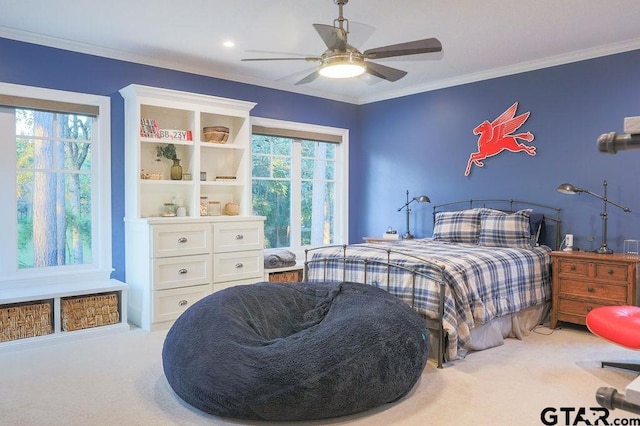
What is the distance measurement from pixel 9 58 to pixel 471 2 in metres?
3.62

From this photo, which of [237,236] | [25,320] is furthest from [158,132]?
[25,320]

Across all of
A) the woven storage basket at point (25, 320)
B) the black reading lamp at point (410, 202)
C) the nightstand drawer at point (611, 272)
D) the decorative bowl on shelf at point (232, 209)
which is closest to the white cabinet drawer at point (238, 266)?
the decorative bowl on shelf at point (232, 209)

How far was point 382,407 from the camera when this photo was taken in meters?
2.59

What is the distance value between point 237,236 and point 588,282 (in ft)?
10.3

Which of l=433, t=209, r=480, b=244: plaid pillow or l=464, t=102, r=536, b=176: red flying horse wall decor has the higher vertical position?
l=464, t=102, r=536, b=176: red flying horse wall decor

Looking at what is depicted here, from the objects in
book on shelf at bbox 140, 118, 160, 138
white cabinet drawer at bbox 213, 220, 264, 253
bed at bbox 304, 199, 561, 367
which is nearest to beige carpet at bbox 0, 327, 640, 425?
bed at bbox 304, 199, 561, 367

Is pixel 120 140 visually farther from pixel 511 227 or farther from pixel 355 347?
pixel 511 227

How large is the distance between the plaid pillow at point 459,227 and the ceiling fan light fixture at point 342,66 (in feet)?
7.53

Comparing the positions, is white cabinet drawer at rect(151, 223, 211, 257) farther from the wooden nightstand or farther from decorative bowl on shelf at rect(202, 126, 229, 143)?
the wooden nightstand

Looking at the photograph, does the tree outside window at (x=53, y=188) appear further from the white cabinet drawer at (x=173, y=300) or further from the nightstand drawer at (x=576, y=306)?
the nightstand drawer at (x=576, y=306)

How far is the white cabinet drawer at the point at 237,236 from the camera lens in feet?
14.9

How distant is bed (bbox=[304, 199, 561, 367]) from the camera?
10.8 ft

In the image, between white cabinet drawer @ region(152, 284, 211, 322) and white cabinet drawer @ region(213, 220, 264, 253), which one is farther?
white cabinet drawer @ region(213, 220, 264, 253)

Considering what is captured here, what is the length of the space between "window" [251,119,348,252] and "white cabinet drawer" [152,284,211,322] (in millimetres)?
1455
